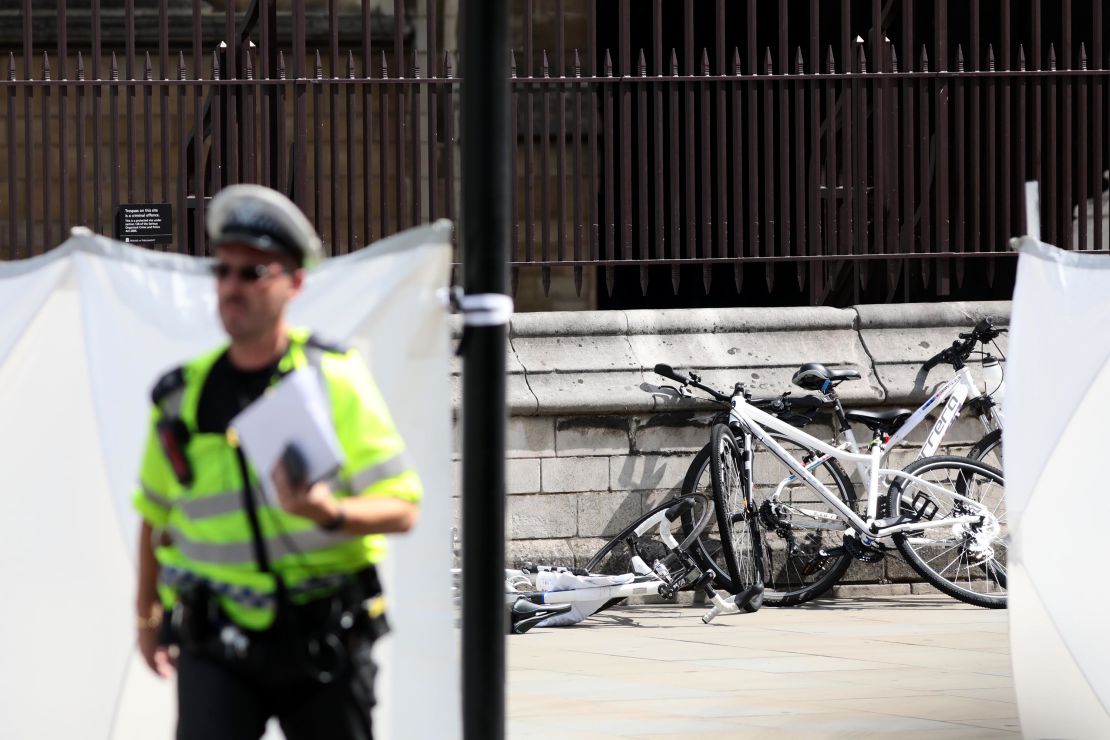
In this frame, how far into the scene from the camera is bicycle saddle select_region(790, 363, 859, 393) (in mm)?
8906

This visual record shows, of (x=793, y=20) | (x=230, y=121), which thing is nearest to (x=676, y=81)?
(x=230, y=121)

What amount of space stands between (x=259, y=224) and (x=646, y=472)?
6.49 m

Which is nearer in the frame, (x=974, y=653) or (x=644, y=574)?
(x=974, y=653)

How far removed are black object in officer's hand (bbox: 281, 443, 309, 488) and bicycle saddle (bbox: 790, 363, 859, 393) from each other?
638cm

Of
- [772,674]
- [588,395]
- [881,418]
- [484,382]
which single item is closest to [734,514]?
[881,418]

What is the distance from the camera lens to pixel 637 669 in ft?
23.1

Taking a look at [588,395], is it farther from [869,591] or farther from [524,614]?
[869,591]

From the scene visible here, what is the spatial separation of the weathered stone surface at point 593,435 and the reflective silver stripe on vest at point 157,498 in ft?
20.7

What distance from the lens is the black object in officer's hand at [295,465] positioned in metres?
2.74

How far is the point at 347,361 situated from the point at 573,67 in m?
6.73

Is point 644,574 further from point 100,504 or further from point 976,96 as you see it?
point 100,504

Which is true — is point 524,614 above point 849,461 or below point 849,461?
below

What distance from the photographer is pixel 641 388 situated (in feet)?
30.2

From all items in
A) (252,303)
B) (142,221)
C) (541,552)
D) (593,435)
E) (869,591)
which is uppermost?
(142,221)
